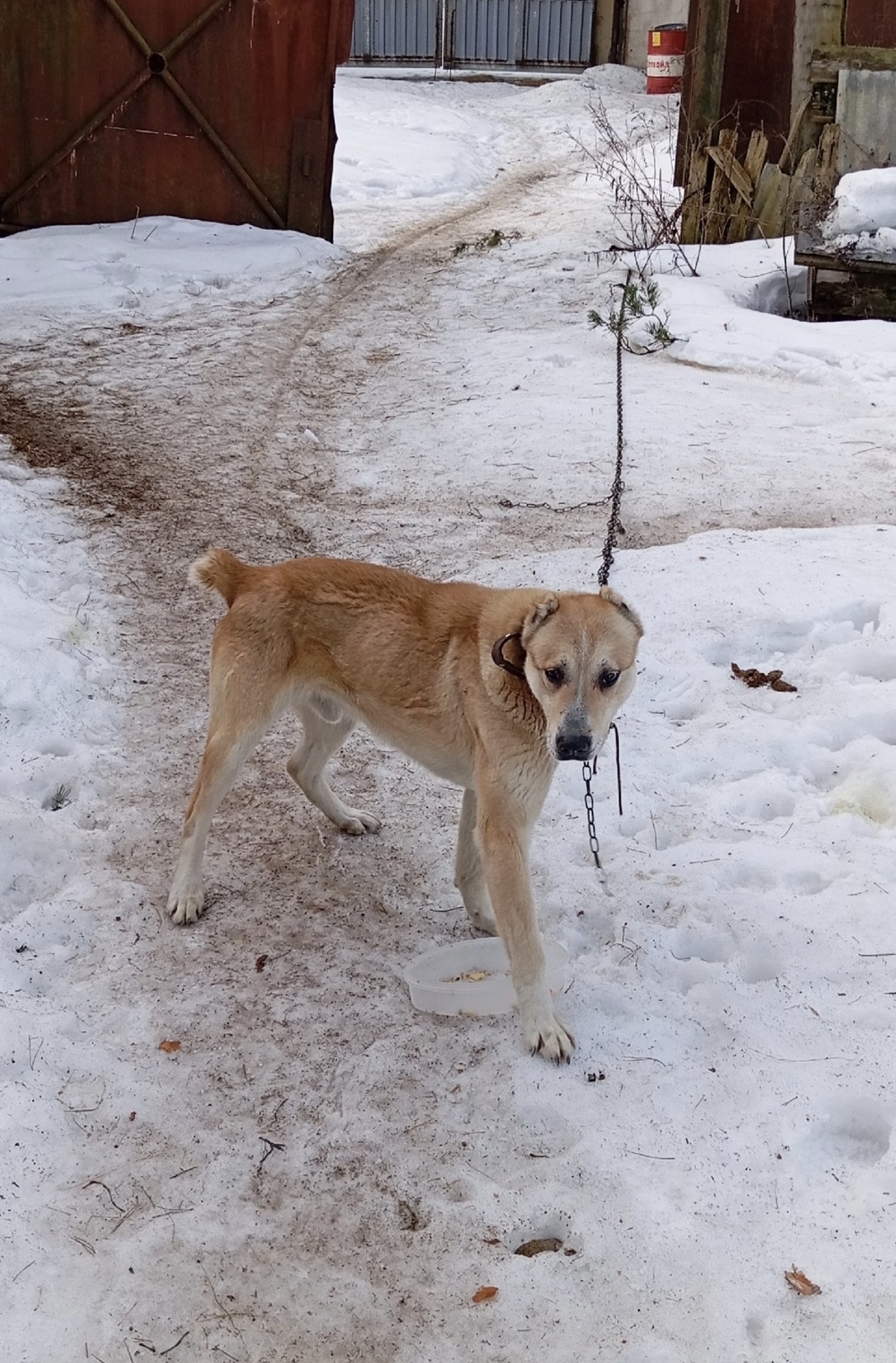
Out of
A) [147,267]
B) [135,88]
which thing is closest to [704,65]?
[135,88]

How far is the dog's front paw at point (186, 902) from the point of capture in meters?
4.00

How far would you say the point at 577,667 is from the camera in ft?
10.7

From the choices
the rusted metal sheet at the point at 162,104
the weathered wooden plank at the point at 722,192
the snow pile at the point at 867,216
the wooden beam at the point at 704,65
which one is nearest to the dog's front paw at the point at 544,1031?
the snow pile at the point at 867,216

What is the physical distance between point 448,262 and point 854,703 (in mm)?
8515

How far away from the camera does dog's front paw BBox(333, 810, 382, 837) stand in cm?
450

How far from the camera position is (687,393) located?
8.18 metres

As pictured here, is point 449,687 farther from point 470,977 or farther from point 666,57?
point 666,57

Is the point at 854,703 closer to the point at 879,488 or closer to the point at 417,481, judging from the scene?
the point at 879,488

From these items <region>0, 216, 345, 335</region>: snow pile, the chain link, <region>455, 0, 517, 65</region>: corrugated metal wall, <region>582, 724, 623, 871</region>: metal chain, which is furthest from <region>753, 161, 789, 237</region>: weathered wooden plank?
<region>455, 0, 517, 65</region>: corrugated metal wall

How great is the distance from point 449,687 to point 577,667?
0.56 meters

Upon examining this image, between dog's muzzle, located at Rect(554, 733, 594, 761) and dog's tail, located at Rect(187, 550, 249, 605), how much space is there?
1.35 m

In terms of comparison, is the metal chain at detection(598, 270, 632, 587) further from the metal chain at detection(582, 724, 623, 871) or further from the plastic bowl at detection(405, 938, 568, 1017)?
the plastic bowl at detection(405, 938, 568, 1017)

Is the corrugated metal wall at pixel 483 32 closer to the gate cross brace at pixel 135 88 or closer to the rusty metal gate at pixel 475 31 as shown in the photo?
the rusty metal gate at pixel 475 31

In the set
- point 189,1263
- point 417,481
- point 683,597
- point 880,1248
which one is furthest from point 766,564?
point 189,1263
